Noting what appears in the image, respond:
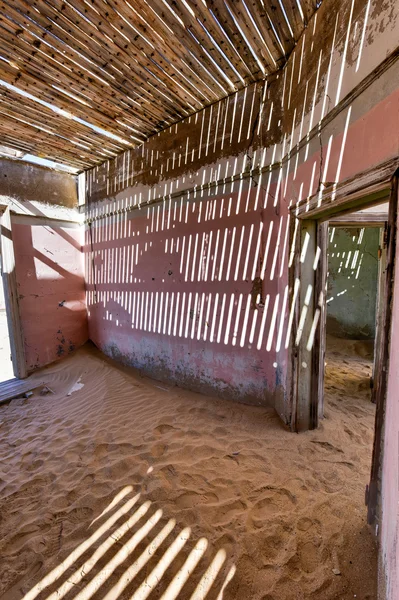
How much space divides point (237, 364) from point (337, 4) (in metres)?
3.84

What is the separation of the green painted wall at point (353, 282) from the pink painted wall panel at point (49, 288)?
21.1ft

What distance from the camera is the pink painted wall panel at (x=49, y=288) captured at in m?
5.35

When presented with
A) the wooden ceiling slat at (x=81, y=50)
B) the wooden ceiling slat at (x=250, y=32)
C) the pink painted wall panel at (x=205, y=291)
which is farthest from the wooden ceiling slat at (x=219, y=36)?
the pink painted wall panel at (x=205, y=291)

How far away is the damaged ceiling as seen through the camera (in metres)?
2.50

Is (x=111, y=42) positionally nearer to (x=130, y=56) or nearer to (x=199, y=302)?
(x=130, y=56)

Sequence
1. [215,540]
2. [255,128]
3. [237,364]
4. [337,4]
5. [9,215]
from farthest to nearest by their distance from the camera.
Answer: [9,215], [237,364], [255,128], [337,4], [215,540]

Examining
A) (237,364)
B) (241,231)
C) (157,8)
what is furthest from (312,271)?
(157,8)

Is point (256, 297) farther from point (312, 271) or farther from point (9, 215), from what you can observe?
point (9, 215)

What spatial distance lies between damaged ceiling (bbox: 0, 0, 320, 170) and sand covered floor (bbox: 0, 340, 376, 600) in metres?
4.40

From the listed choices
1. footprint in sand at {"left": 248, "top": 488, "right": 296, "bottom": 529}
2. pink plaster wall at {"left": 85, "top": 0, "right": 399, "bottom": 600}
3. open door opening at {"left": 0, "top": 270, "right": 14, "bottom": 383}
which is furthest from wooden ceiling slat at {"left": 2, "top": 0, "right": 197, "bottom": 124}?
open door opening at {"left": 0, "top": 270, "right": 14, "bottom": 383}

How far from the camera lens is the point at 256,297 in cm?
365

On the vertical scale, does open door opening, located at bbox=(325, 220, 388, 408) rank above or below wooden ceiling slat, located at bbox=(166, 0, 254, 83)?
below

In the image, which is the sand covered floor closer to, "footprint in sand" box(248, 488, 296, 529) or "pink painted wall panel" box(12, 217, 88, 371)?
"footprint in sand" box(248, 488, 296, 529)

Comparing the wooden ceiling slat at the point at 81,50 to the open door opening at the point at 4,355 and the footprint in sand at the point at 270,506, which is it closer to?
the footprint in sand at the point at 270,506
